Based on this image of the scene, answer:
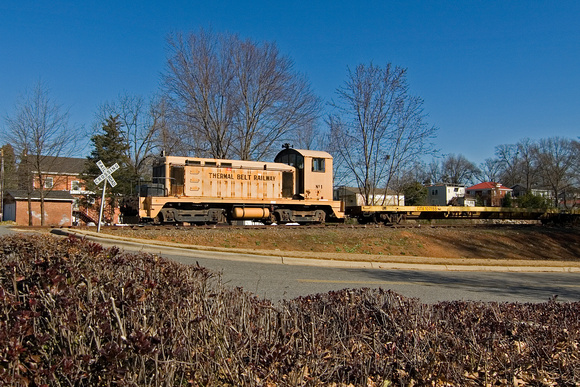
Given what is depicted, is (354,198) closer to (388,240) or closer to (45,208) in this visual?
(388,240)

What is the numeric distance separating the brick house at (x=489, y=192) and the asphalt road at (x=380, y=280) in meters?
73.0

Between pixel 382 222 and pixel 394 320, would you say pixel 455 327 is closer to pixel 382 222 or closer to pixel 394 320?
pixel 394 320

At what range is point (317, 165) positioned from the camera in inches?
904

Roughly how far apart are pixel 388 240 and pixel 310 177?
18.6 ft

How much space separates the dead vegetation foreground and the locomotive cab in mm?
3073

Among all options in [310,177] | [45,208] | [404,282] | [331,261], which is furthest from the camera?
[45,208]

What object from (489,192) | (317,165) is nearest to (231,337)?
(317,165)

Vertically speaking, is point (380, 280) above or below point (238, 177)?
below

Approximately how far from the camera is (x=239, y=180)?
70.4 ft

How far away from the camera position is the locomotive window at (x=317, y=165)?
75.0 feet

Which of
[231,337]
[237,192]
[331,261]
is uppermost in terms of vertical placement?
[237,192]

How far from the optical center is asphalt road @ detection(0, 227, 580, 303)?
7859 mm

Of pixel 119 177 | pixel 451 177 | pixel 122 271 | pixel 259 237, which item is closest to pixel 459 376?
pixel 122 271

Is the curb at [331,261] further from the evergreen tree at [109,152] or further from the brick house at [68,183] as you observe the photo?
the evergreen tree at [109,152]
